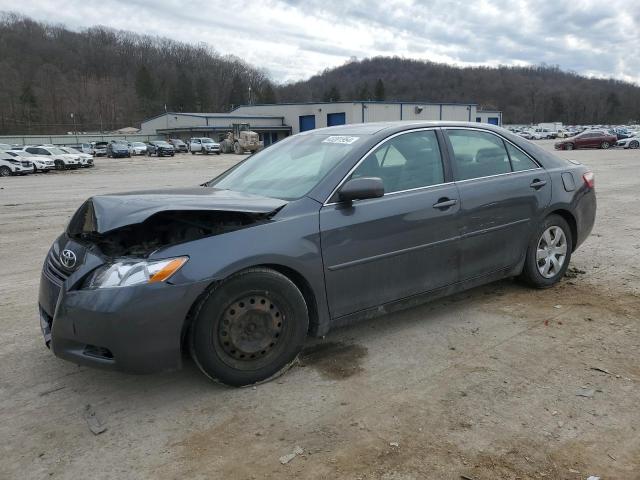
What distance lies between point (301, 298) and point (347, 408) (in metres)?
0.74

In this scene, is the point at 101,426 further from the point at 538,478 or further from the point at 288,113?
the point at 288,113

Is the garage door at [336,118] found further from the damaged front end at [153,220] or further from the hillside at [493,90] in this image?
the hillside at [493,90]

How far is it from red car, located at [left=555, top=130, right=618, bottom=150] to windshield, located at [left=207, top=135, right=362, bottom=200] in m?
40.8

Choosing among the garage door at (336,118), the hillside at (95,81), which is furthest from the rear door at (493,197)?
the hillside at (95,81)

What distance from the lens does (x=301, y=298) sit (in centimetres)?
332

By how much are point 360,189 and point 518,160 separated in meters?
2.09

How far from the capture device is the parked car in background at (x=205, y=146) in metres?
52.9

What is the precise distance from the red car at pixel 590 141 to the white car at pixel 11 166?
3726cm

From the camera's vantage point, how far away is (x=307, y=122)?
67.2 metres

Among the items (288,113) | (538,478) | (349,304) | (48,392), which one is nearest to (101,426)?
(48,392)

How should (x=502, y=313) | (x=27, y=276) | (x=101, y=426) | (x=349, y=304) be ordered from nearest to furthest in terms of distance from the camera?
(x=101, y=426) < (x=349, y=304) < (x=502, y=313) < (x=27, y=276)

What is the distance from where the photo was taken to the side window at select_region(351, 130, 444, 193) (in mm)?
3852

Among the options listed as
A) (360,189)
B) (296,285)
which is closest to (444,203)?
(360,189)

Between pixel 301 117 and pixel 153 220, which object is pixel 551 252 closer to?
pixel 153 220
